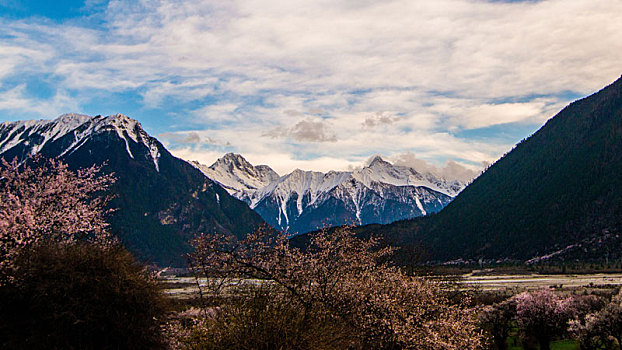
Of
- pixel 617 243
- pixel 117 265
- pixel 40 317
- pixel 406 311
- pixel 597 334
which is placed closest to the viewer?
pixel 40 317

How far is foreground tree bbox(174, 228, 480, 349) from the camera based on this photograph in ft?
61.8

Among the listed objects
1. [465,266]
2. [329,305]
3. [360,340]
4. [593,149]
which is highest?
[593,149]

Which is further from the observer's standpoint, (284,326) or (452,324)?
(452,324)

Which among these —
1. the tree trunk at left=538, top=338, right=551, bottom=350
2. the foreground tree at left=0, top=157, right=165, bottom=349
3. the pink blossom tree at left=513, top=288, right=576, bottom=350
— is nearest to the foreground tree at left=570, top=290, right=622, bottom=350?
the tree trunk at left=538, top=338, right=551, bottom=350

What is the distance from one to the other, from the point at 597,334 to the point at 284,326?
97.7 ft

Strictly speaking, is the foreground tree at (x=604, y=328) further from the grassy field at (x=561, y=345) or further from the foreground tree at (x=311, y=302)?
the foreground tree at (x=311, y=302)

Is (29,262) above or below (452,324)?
above

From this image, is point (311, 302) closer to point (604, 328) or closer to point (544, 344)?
point (604, 328)

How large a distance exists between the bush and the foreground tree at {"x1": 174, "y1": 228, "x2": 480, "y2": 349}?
2896 mm

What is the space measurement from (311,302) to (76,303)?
10.3 metres

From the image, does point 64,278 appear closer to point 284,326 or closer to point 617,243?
point 284,326

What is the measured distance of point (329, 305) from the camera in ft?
80.4

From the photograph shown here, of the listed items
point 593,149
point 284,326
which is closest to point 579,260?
point 593,149

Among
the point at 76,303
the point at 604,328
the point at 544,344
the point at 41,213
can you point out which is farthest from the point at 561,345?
the point at 41,213
